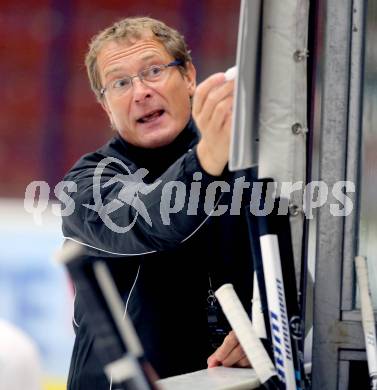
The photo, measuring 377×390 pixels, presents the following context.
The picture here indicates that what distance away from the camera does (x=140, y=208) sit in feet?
6.77

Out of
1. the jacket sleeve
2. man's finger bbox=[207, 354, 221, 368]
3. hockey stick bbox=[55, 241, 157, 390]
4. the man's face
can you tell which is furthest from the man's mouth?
hockey stick bbox=[55, 241, 157, 390]

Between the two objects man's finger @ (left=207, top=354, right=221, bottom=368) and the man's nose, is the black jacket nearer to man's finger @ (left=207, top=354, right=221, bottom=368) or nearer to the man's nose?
the man's nose

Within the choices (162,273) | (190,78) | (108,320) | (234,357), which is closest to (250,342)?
(234,357)

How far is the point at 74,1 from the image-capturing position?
6109 millimetres

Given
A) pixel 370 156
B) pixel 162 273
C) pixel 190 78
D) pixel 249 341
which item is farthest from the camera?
pixel 190 78

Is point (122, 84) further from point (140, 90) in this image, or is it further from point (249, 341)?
point (249, 341)

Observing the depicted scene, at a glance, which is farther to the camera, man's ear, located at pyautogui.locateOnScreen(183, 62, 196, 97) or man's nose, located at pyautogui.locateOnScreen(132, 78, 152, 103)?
man's ear, located at pyautogui.locateOnScreen(183, 62, 196, 97)

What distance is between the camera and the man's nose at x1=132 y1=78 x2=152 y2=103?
2518mm

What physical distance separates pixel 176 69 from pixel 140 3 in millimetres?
3625

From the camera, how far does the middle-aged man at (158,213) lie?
6.55ft

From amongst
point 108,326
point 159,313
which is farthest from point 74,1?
point 108,326

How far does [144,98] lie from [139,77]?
69mm

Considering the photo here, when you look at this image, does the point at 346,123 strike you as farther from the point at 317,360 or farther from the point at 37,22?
the point at 37,22

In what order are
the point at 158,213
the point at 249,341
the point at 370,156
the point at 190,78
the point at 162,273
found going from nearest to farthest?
the point at 249,341 → the point at 370,156 → the point at 158,213 → the point at 162,273 → the point at 190,78
